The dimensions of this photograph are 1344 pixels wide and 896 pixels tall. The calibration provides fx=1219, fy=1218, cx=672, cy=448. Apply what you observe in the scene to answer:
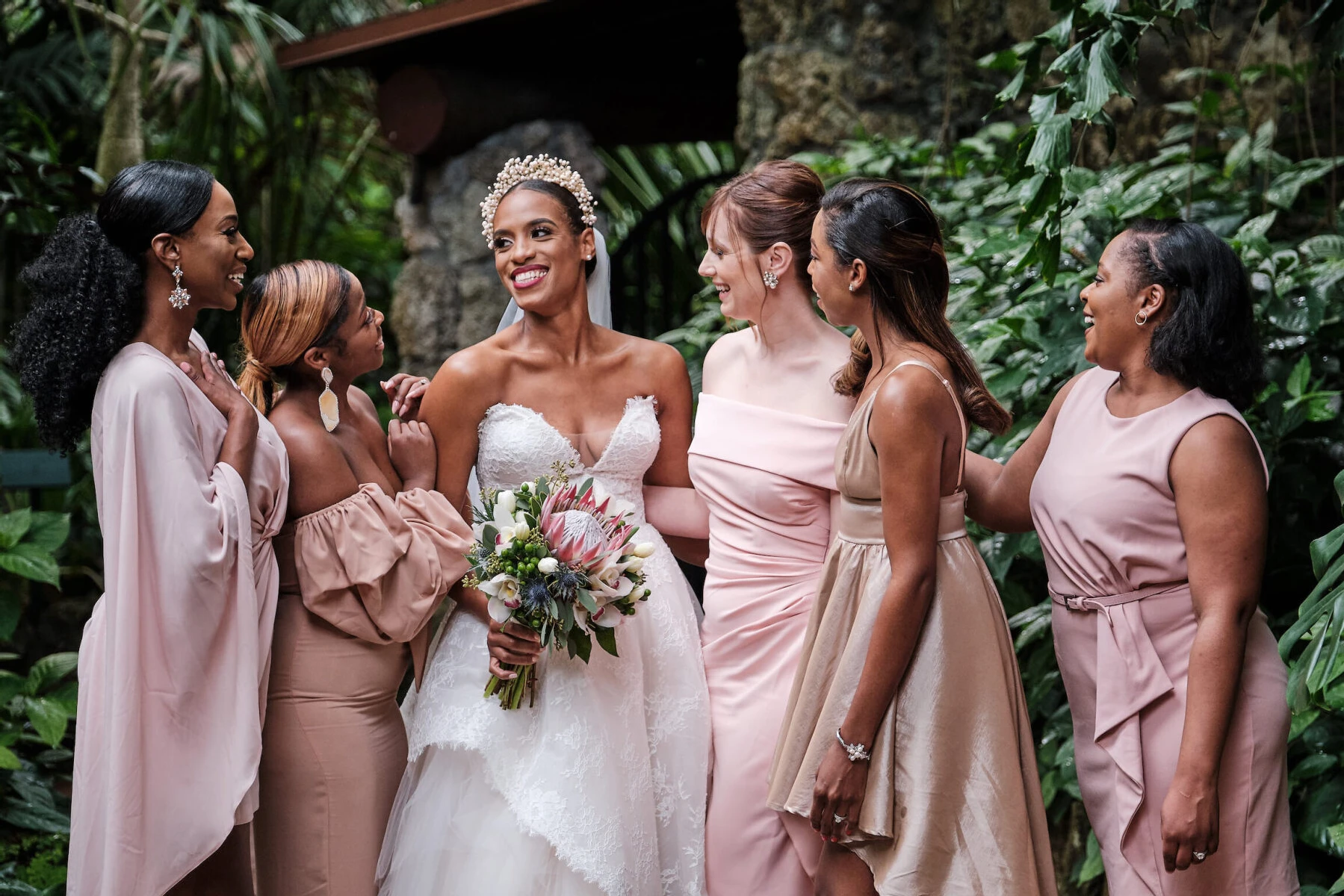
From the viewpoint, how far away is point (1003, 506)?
2881 millimetres

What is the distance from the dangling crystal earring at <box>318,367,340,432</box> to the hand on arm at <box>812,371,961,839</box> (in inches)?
49.9

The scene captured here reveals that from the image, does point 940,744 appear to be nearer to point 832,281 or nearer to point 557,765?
point 557,765

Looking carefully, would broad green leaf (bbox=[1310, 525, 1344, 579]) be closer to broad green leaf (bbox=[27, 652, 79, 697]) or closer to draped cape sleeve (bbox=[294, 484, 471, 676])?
draped cape sleeve (bbox=[294, 484, 471, 676])

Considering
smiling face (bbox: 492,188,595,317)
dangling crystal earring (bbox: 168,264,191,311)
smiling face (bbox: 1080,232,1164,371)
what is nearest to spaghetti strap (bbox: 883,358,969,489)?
smiling face (bbox: 1080,232,1164,371)

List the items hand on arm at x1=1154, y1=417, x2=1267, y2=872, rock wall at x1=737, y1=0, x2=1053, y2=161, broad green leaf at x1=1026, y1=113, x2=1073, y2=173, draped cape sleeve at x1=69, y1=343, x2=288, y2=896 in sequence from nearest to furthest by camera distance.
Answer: hand on arm at x1=1154, y1=417, x2=1267, y2=872 → draped cape sleeve at x1=69, y1=343, x2=288, y2=896 → broad green leaf at x1=1026, y1=113, x2=1073, y2=173 → rock wall at x1=737, y1=0, x2=1053, y2=161

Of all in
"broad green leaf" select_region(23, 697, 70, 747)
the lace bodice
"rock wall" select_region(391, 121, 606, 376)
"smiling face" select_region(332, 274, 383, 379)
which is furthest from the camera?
"rock wall" select_region(391, 121, 606, 376)

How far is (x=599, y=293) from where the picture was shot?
338 centimetres

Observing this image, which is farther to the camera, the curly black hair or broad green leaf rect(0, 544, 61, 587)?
broad green leaf rect(0, 544, 61, 587)

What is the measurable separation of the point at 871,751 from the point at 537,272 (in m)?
1.42

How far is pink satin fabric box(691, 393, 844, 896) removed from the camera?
2.71m

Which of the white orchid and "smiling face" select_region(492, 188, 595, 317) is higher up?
"smiling face" select_region(492, 188, 595, 317)

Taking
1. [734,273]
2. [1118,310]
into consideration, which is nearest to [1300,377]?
[1118,310]

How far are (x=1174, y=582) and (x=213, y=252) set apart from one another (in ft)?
7.08

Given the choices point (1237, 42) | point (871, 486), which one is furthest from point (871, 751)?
point (1237, 42)
